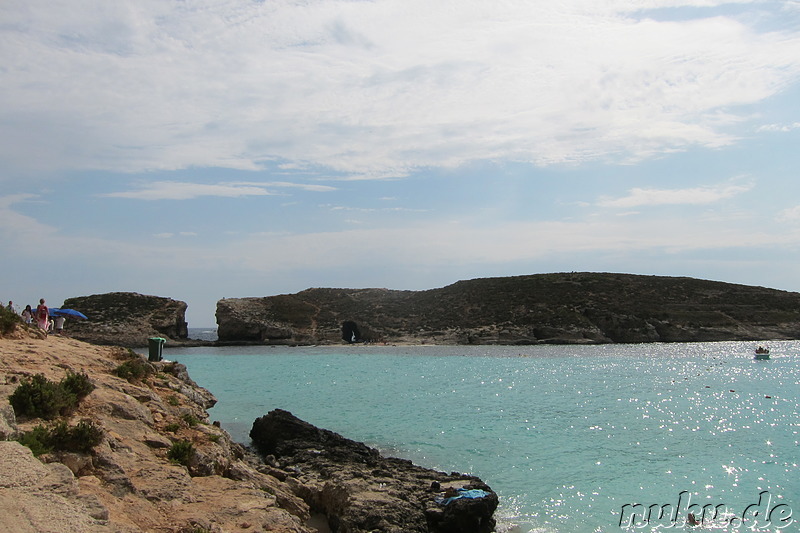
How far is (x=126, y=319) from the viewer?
3292 inches

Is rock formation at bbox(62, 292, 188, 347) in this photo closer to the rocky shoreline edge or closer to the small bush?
the rocky shoreline edge

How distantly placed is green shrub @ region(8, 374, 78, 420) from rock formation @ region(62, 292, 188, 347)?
71.2 meters

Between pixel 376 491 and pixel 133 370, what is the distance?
7.02 metres

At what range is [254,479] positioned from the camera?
1081cm

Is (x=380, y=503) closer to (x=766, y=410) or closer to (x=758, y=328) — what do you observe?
(x=766, y=410)

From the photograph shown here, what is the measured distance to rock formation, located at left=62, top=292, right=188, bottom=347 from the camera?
77.1m

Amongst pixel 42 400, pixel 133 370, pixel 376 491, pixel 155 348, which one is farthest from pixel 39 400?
pixel 155 348

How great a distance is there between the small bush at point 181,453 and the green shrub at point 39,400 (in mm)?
1770

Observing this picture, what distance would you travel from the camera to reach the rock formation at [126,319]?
77.1m

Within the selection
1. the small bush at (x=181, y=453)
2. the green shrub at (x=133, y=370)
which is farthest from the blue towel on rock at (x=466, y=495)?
the green shrub at (x=133, y=370)

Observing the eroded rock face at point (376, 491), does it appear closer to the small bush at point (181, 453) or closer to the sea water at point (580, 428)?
the sea water at point (580, 428)

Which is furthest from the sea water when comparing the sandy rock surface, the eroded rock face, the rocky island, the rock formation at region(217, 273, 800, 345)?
the rocky island

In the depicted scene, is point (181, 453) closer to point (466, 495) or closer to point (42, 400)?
point (42, 400)

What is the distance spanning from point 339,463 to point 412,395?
16.9m
